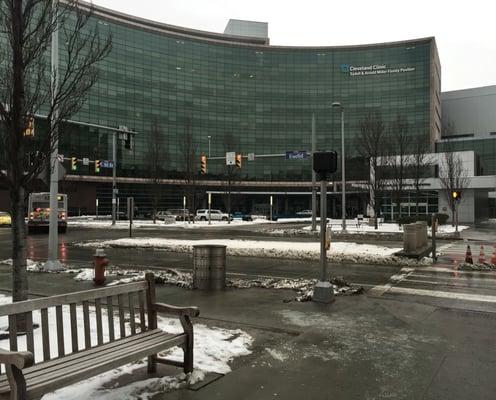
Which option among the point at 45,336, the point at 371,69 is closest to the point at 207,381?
the point at 45,336

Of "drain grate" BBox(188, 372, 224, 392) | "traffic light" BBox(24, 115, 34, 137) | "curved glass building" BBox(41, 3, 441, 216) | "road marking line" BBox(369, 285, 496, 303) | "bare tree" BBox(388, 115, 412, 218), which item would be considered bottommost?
"road marking line" BBox(369, 285, 496, 303)

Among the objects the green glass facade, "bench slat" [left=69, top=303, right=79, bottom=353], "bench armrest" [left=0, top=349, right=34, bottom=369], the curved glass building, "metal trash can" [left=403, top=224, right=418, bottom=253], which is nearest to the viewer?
"bench armrest" [left=0, top=349, right=34, bottom=369]

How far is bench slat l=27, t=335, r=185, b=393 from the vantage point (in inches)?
151

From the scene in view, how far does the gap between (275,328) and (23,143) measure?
14.4 ft

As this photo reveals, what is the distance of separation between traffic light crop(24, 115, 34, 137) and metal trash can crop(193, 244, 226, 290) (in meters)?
4.66

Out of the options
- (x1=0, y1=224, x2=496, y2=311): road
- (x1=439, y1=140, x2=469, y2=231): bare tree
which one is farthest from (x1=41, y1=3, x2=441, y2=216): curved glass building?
(x1=0, y1=224, x2=496, y2=311): road

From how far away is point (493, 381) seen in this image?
518 centimetres

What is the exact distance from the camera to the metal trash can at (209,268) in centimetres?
1055

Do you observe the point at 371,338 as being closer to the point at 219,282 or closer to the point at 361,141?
Answer: the point at 219,282

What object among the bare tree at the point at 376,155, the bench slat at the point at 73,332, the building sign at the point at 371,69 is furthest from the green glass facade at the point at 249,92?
the bench slat at the point at 73,332

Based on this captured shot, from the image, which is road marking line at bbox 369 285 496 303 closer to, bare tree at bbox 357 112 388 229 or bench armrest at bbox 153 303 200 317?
bench armrest at bbox 153 303 200 317

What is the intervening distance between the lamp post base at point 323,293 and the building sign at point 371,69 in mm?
100629

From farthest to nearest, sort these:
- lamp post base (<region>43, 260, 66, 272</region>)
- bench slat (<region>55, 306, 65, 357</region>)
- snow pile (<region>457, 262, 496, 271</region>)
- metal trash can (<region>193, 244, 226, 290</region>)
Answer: snow pile (<region>457, 262, 496, 271</region>) < lamp post base (<region>43, 260, 66, 272</region>) < metal trash can (<region>193, 244, 226, 290</region>) < bench slat (<region>55, 306, 65, 357</region>)

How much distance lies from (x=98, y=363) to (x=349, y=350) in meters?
3.25
